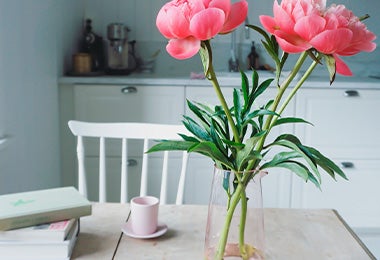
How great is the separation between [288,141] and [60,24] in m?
2.11

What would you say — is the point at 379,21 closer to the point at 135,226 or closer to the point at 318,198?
the point at 318,198

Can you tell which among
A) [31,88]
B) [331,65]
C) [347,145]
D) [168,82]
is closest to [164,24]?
[331,65]

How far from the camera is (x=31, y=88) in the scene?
2160 mm

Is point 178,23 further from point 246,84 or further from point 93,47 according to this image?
point 93,47

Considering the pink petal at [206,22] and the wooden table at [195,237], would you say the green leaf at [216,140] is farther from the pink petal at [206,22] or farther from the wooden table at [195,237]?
the wooden table at [195,237]

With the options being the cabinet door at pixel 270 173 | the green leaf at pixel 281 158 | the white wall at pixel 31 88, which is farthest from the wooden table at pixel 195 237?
the cabinet door at pixel 270 173

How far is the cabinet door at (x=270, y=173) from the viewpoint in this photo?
2.66 m

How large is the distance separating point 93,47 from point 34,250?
87.0 inches

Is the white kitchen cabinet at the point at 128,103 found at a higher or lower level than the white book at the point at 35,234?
higher

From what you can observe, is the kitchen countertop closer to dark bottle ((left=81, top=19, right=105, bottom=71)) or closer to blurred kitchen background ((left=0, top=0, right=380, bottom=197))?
blurred kitchen background ((left=0, top=0, right=380, bottom=197))

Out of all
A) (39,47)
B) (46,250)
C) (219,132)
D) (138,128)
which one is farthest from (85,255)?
(39,47)

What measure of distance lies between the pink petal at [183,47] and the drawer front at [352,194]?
214cm

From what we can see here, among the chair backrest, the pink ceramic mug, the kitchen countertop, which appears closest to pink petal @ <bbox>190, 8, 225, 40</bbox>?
the pink ceramic mug

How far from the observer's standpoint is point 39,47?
226cm
